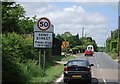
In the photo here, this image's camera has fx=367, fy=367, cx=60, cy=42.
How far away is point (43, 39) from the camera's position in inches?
885

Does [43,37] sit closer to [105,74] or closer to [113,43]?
[105,74]

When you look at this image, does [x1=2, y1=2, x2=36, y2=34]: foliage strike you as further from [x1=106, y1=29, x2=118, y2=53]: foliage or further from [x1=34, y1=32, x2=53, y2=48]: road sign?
[x1=106, y1=29, x2=118, y2=53]: foliage

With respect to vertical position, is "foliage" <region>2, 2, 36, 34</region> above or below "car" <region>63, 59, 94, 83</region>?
above

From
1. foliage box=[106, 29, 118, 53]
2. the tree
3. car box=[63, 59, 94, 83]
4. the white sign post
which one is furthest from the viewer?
foliage box=[106, 29, 118, 53]

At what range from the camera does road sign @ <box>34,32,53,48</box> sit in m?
22.3

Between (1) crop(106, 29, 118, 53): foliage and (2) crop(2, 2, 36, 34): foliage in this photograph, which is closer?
(2) crop(2, 2, 36, 34): foliage

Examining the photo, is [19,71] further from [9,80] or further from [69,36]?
[69,36]

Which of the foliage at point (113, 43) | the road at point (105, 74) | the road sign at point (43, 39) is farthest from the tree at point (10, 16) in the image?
the foliage at point (113, 43)

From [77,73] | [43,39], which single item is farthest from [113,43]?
[77,73]

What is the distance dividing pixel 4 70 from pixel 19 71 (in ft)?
4.50

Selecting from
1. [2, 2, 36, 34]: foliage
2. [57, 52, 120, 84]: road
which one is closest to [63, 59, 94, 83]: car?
[57, 52, 120, 84]: road

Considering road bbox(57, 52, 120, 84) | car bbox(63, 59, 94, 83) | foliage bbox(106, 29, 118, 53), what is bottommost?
road bbox(57, 52, 120, 84)

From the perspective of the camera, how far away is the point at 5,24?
111 feet

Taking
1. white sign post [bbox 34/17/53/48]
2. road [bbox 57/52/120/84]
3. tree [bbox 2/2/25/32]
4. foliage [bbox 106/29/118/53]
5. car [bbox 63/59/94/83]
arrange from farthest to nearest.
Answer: foliage [bbox 106/29/118/53]
tree [bbox 2/2/25/32]
road [bbox 57/52/120/84]
white sign post [bbox 34/17/53/48]
car [bbox 63/59/94/83]
